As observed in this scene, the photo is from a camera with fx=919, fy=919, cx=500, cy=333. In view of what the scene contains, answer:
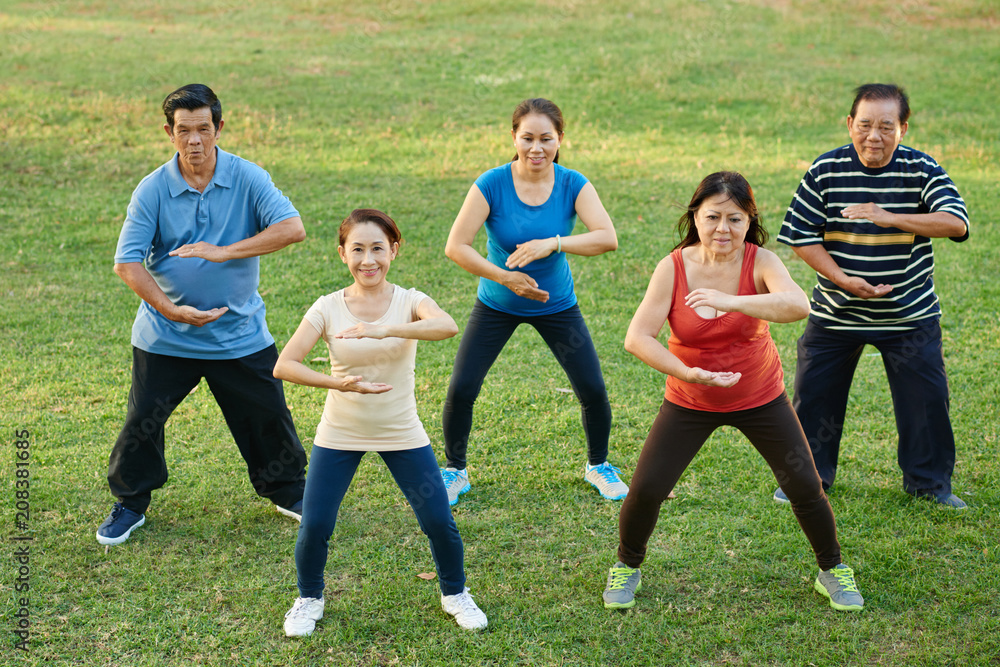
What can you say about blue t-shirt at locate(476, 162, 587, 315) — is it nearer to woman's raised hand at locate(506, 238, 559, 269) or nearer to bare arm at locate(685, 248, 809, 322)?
woman's raised hand at locate(506, 238, 559, 269)

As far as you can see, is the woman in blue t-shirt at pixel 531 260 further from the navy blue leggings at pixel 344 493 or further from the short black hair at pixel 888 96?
the short black hair at pixel 888 96

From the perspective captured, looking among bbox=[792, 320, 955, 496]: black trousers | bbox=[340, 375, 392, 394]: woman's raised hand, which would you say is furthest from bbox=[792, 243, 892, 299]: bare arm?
bbox=[340, 375, 392, 394]: woman's raised hand

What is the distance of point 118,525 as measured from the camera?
16.8 feet

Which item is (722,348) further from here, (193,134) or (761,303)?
(193,134)

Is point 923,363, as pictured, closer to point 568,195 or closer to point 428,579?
point 568,195

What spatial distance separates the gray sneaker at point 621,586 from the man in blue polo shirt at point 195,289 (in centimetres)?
201

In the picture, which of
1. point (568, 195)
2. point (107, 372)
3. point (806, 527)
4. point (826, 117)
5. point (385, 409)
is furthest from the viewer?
point (826, 117)

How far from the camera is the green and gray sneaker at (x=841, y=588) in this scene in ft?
14.8

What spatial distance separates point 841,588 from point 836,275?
1.70 metres

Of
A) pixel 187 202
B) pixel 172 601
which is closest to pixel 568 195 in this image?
pixel 187 202

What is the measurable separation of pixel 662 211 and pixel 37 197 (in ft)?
26.6

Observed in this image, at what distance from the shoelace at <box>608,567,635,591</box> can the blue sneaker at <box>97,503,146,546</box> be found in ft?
8.86

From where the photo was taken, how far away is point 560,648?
430 cm

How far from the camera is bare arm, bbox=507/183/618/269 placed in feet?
16.4
